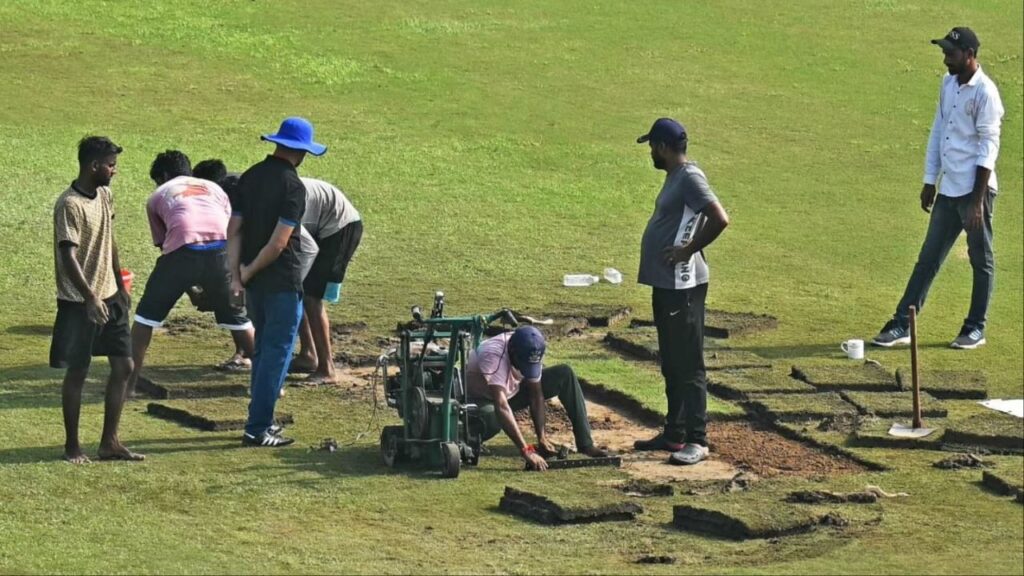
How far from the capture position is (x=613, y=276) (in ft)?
61.0

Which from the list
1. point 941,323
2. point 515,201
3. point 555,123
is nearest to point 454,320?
point 941,323

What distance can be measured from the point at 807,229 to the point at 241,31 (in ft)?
27.7

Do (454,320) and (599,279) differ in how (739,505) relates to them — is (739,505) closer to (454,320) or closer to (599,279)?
(454,320)

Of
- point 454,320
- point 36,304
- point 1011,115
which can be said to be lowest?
point 36,304

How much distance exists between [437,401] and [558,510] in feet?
5.11

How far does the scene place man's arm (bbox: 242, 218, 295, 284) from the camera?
11.6 metres

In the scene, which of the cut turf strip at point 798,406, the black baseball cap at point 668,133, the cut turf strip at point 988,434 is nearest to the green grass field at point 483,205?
the cut turf strip at point 988,434

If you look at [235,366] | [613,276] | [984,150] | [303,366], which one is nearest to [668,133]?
[303,366]

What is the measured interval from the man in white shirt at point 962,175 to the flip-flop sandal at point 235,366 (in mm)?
5311

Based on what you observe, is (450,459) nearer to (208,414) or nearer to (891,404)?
(208,414)

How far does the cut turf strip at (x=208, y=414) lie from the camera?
1233cm

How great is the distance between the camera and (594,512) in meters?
9.90

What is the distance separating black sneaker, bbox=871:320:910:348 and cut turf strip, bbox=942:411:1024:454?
3.62 meters

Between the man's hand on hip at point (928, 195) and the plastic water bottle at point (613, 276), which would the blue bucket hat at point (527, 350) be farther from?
the plastic water bottle at point (613, 276)
